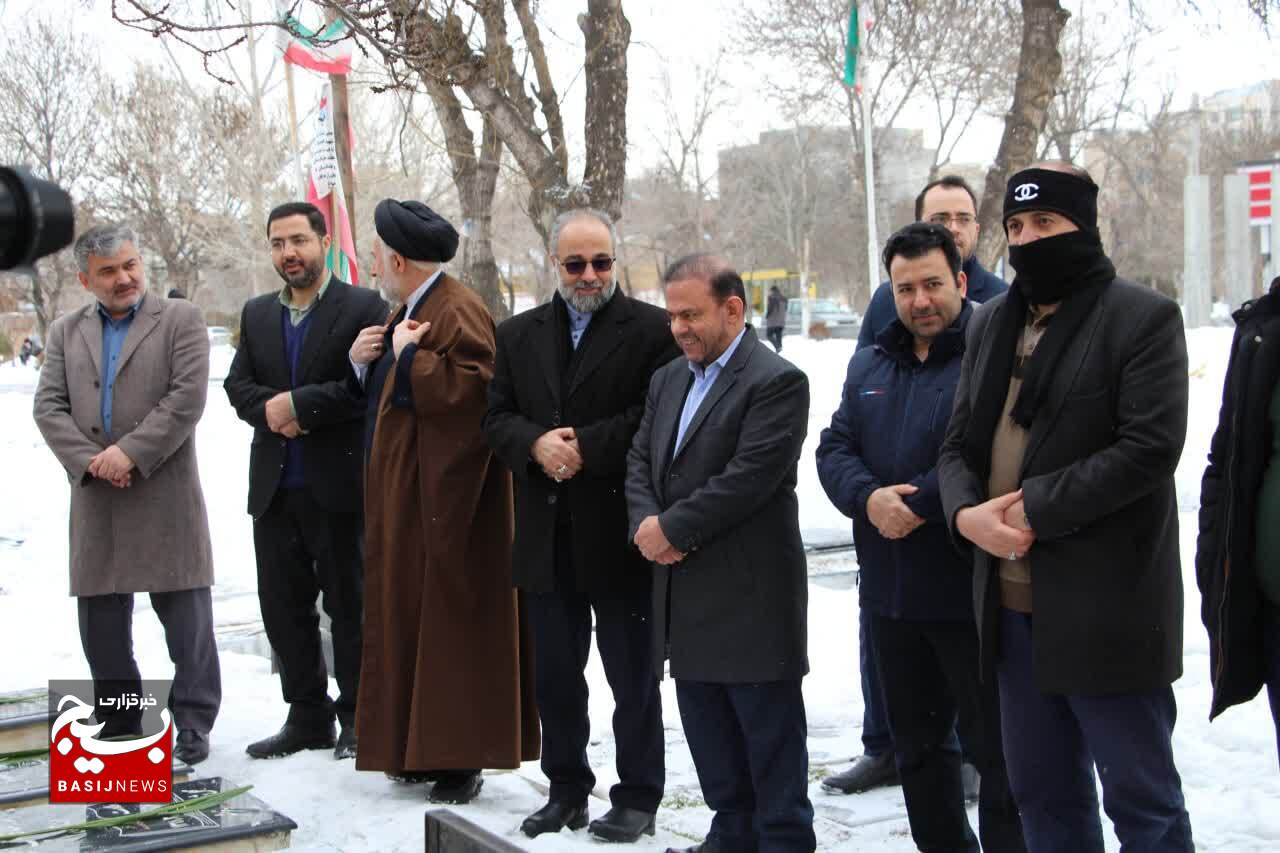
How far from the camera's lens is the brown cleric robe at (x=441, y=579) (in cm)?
536

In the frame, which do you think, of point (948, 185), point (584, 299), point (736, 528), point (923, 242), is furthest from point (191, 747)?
point (948, 185)

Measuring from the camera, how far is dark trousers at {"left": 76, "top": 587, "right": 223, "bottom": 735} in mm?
6055

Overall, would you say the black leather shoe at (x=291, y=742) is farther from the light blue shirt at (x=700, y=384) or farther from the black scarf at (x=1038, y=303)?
the black scarf at (x=1038, y=303)

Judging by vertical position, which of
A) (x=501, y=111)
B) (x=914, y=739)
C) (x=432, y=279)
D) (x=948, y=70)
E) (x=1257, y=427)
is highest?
(x=948, y=70)

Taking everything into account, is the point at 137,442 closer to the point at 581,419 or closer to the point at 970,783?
the point at 581,419

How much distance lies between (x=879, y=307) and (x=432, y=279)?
70.1 inches

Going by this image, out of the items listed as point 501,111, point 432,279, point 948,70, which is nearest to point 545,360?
point 432,279

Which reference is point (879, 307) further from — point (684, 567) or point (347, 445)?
point (347, 445)

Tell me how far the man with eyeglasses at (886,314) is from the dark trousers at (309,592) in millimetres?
2085

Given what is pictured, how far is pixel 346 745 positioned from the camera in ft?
19.6

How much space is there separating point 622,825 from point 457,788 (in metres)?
0.86

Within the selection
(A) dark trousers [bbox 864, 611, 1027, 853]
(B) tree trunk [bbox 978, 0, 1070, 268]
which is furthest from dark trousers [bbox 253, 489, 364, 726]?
(B) tree trunk [bbox 978, 0, 1070, 268]

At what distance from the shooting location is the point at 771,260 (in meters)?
65.3

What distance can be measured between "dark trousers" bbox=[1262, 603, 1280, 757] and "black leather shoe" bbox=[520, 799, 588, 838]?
245 centimetres
